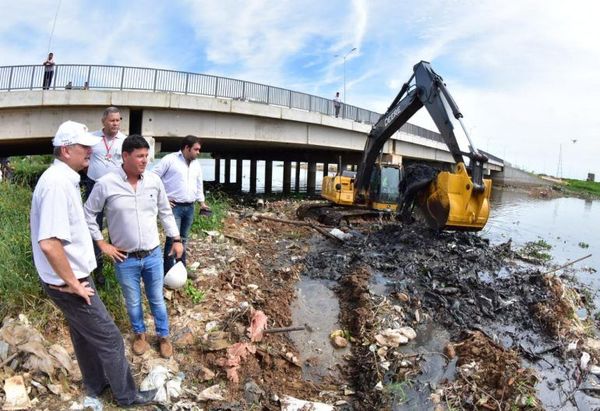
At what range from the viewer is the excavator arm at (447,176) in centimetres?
800

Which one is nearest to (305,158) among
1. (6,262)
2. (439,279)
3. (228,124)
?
(228,124)

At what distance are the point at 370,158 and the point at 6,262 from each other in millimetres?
9412

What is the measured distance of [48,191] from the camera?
271cm

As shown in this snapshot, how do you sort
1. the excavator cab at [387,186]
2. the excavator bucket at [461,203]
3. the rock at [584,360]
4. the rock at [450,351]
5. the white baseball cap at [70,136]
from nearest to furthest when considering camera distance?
the white baseball cap at [70,136] → the rock at [450,351] → the rock at [584,360] → the excavator bucket at [461,203] → the excavator cab at [387,186]

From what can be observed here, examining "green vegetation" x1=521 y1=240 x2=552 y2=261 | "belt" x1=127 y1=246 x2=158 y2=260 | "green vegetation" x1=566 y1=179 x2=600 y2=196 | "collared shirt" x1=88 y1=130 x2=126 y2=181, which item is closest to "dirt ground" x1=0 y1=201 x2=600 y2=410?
"belt" x1=127 y1=246 x2=158 y2=260

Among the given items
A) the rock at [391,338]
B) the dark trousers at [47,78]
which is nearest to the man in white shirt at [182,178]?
the rock at [391,338]

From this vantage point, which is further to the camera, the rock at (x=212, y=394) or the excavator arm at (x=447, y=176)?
the excavator arm at (x=447, y=176)

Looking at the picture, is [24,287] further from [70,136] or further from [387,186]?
[387,186]

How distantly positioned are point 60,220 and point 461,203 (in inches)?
283

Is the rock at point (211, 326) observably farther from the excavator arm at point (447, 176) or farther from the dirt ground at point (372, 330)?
the excavator arm at point (447, 176)

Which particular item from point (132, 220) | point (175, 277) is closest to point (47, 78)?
point (175, 277)

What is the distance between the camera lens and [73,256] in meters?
2.88

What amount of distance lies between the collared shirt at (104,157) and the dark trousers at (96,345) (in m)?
2.12

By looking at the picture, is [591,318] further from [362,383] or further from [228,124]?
[228,124]
